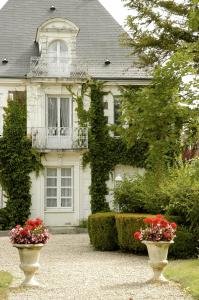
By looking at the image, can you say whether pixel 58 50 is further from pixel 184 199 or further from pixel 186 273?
pixel 186 273

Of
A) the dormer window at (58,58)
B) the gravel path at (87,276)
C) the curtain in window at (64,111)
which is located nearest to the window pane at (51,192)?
the curtain in window at (64,111)

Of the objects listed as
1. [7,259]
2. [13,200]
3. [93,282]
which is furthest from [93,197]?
[93,282]

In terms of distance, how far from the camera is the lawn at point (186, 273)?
11312mm

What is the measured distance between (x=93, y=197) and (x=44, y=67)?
256 inches

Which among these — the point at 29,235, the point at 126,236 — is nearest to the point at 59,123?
the point at 126,236

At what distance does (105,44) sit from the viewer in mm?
31297

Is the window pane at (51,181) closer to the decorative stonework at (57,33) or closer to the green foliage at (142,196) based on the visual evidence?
the decorative stonework at (57,33)

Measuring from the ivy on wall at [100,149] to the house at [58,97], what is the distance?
11.8 inches

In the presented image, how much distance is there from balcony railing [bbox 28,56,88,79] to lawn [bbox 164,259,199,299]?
575 inches

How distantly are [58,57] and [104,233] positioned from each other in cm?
1232

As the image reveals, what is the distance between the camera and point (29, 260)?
1193 centimetres

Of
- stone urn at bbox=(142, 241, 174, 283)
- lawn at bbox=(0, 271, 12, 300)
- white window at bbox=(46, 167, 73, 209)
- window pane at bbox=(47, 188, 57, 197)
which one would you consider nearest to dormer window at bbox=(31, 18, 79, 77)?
white window at bbox=(46, 167, 73, 209)

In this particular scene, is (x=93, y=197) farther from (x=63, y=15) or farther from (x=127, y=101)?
(x=63, y=15)

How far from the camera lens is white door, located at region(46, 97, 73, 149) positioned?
1118 inches
